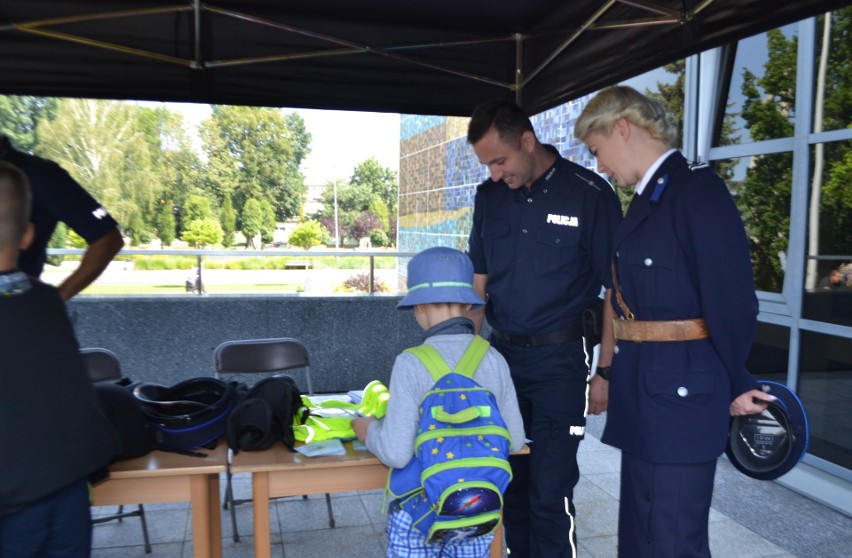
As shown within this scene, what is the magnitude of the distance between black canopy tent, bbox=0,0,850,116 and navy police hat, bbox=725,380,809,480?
3.81 ft

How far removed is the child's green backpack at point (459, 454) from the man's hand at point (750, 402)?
0.60 meters

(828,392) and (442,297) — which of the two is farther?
(828,392)

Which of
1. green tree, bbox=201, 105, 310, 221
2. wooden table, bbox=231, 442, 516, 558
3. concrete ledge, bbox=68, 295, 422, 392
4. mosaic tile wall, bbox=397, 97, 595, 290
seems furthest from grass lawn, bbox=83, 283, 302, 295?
green tree, bbox=201, 105, 310, 221

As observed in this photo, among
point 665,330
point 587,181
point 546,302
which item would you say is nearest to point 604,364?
point 546,302

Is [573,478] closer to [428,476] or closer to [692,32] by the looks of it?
[428,476]

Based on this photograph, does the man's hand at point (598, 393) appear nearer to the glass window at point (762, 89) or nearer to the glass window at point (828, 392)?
the glass window at point (828, 392)

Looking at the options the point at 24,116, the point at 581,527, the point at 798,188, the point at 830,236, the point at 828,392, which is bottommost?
the point at 581,527

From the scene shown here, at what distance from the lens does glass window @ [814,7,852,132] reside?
139 inches

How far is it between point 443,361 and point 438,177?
452 inches

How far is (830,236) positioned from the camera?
363 cm

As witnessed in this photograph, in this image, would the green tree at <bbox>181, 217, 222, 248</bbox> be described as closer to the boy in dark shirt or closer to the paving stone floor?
the paving stone floor

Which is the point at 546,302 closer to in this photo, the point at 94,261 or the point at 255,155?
the point at 94,261

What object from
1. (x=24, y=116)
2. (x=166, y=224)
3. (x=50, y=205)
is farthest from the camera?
(x=166, y=224)

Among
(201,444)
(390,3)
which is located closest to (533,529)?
(201,444)
